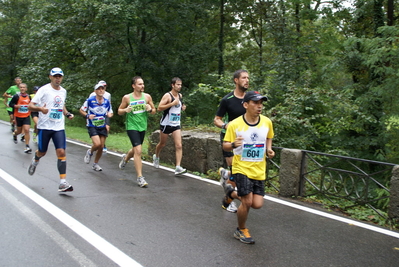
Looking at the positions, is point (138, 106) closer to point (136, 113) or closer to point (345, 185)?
point (136, 113)

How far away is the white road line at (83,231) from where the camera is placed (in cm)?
374

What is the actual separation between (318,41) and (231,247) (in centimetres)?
1715

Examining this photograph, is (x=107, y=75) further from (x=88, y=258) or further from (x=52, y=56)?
(x=88, y=258)

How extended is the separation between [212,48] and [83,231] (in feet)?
→ 62.4

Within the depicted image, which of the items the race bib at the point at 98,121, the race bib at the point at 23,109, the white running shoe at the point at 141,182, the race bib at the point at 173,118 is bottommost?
the white running shoe at the point at 141,182

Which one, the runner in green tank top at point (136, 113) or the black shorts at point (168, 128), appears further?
the black shorts at point (168, 128)

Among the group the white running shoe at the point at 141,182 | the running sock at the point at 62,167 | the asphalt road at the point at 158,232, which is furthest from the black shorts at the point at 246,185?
the running sock at the point at 62,167

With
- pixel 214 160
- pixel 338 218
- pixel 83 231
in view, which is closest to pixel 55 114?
pixel 83 231

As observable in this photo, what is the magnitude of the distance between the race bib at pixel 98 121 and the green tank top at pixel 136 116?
115cm

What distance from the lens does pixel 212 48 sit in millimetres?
22250

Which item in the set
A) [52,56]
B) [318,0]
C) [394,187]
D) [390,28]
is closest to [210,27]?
[318,0]

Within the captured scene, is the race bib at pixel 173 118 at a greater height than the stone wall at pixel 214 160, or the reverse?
the race bib at pixel 173 118

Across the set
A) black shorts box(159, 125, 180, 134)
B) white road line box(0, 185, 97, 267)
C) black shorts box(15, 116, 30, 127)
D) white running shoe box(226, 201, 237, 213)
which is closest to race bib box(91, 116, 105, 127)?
black shorts box(159, 125, 180, 134)

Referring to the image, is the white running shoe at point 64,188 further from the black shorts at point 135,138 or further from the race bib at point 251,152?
the race bib at point 251,152
